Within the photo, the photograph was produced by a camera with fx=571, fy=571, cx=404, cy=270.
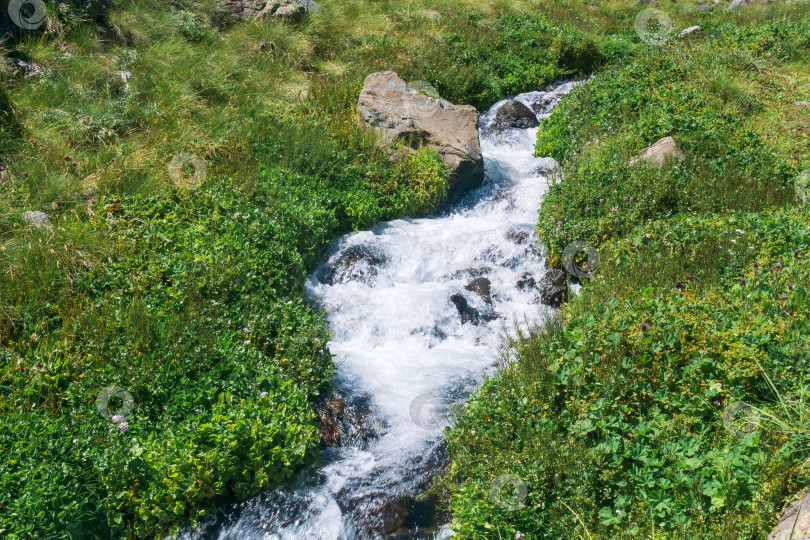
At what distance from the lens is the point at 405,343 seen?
287 inches

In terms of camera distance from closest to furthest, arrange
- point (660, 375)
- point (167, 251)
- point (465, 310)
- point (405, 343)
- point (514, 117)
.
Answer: point (660, 375) < point (167, 251) < point (405, 343) < point (465, 310) < point (514, 117)

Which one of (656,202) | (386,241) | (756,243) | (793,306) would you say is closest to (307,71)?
(386,241)

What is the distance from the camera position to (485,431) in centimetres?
488

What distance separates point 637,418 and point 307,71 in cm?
1081

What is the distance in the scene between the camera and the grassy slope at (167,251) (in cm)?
440

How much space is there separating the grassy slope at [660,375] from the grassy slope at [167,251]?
6.48 feet

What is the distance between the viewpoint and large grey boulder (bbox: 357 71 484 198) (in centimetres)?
1052

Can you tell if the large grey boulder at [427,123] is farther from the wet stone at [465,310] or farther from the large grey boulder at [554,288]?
the wet stone at [465,310]

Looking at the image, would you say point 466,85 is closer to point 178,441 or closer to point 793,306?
point 793,306

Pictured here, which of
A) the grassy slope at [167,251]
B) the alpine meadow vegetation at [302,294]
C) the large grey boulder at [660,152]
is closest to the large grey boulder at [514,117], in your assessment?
the alpine meadow vegetation at [302,294]

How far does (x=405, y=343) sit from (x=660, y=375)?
3.36m

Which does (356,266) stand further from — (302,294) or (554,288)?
(554,288)

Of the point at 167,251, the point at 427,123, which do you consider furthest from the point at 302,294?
the point at 427,123

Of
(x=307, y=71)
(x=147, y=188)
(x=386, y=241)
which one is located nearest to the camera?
(x=147, y=188)
